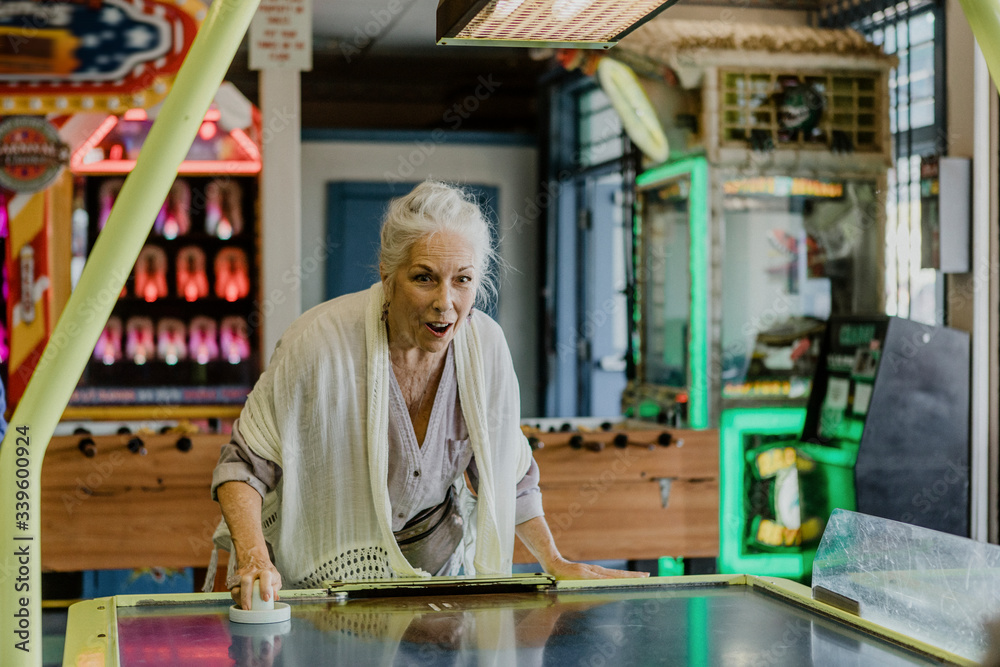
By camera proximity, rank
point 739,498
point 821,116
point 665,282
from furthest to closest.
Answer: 1. point 665,282
2. point 821,116
3. point 739,498

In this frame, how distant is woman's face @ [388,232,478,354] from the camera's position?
2123 millimetres

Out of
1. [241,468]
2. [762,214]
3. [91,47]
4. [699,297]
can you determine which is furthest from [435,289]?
[91,47]

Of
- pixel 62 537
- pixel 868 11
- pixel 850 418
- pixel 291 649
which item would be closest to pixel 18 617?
pixel 291 649

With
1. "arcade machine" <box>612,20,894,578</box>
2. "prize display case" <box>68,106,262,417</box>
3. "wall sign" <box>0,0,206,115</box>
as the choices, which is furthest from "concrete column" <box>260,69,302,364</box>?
"arcade machine" <box>612,20,894,578</box>

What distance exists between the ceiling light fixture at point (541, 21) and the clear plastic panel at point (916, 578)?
0.93 meters

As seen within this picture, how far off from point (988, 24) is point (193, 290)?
5.08m

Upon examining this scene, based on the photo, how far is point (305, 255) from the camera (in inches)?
286

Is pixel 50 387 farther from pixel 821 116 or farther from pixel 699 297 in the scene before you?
pixel 821 116

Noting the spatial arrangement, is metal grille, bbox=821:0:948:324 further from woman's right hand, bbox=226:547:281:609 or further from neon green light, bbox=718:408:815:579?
woman's right hand, bbox=226:547:281:609

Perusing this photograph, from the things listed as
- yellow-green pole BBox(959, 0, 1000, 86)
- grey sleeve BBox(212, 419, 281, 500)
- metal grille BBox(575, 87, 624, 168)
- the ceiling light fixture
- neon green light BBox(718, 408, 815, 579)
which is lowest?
neon green light BBox(718, 408, 815, 579)

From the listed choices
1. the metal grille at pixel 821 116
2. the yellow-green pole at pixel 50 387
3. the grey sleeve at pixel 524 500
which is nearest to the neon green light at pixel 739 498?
the metal grille at pixel 821 116

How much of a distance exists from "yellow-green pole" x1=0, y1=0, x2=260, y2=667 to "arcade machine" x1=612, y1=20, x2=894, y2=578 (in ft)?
11.9

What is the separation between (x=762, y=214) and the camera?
4730 mm

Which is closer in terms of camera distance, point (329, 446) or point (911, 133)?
point (329, 446)
